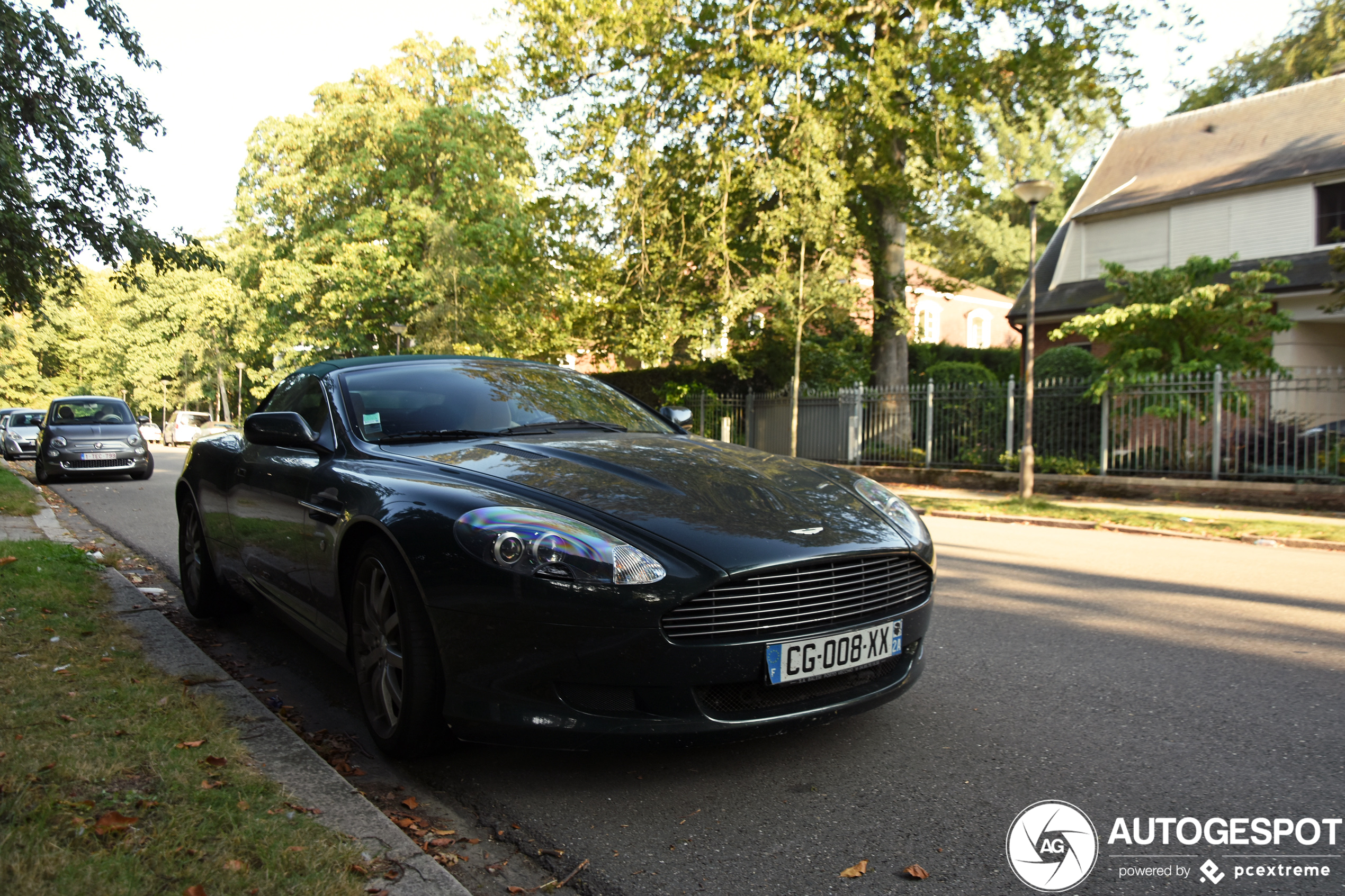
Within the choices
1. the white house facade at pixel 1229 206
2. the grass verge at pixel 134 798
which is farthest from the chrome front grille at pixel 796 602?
the white house facade at pixel 1229 206

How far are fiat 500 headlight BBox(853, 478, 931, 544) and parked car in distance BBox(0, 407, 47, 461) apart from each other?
1215 inches

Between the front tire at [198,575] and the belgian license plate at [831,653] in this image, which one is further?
the front tire at [198,575]

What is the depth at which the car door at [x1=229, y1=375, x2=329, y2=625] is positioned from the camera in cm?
425

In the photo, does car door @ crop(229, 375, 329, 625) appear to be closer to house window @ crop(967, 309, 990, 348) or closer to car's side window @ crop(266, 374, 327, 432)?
car's side window @ crop(266, 374, 327, 432)

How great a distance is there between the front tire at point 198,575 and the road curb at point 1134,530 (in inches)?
402

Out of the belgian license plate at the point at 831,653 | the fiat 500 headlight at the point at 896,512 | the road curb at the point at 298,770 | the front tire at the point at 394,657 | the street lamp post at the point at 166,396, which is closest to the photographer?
the road curb at the point at 298,770

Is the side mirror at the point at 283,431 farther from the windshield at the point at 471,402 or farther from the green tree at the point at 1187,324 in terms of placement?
the green tree at the point at 1187,324

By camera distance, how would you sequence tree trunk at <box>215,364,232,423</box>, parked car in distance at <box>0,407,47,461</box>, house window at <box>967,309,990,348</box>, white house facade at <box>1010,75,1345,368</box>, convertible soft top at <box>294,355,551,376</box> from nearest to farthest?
1. convertible soft top at <box>294,355,551,376</box>
2. white house facade at <box>1010,75,1345,368</box>
3. parked car in distance at <box>0,407,47,461</box>
4. house window at <box>967,309,990,348</box>
5. tree trunk at <box>215,364,232,423</box>

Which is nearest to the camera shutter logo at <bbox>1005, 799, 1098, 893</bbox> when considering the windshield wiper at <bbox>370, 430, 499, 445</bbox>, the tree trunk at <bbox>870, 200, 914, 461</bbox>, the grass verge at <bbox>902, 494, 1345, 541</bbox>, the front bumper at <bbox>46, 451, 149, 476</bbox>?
the windshield wiper at <bbox>370, 430, 499, 445</bbox>

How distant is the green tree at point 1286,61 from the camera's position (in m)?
34.8

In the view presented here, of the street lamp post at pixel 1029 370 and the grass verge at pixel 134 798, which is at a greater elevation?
the street lamp post at pixel 1029 370

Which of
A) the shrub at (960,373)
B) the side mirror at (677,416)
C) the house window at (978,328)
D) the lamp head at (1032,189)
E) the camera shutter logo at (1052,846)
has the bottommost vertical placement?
the camera shutter logo at (1052,846)

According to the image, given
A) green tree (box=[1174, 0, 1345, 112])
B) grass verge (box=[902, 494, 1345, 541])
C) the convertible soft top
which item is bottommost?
grass verge (box=[902, 494, 1345, 541])

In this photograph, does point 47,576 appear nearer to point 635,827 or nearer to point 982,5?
point 635,827
